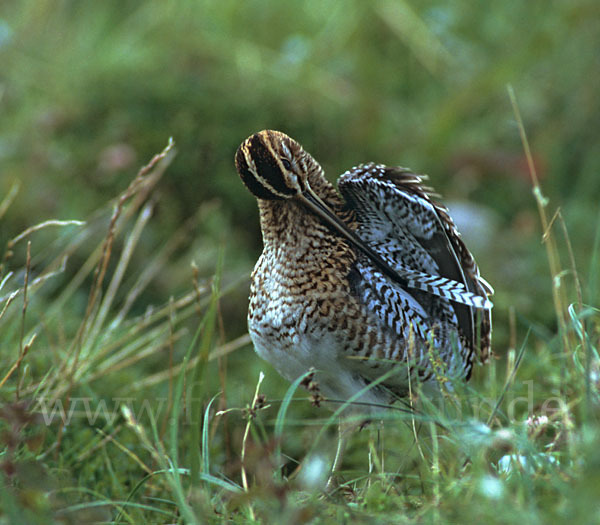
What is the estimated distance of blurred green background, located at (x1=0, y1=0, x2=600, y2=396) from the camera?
5.46 metres

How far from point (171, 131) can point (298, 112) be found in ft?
3.39

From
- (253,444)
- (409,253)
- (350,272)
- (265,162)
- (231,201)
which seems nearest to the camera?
(253,444)

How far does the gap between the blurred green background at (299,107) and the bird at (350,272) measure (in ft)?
6.13

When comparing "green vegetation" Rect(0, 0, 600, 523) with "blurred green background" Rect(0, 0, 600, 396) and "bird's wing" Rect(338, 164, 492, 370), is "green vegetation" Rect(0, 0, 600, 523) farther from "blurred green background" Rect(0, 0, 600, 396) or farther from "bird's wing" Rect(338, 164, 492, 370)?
"bird's wing" Rect(338, 164, 492, 370)

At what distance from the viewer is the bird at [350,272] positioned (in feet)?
9.14

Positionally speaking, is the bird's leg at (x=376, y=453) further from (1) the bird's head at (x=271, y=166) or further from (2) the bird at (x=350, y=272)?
(1) the bird's head at (x=271, y=166)

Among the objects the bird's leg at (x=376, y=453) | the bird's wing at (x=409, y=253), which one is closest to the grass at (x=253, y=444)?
the bird's leg at (x=376, y=453)

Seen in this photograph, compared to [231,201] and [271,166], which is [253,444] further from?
[231,201]

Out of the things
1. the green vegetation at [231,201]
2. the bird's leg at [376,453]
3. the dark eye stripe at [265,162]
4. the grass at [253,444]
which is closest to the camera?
the grass at [253,444]

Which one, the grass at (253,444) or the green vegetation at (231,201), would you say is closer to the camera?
the grass at (253,444)

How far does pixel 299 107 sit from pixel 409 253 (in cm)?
343

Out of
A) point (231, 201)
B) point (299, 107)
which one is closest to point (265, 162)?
point (231, 201)

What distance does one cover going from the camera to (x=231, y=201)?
5.53 metres

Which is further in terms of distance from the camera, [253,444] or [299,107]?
[299,107]
